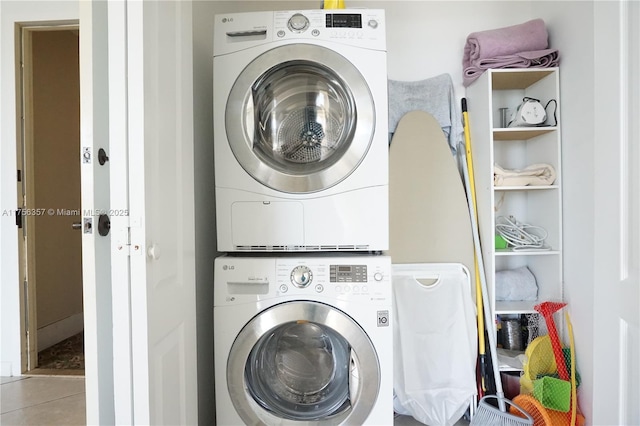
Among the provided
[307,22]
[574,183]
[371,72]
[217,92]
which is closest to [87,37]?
[217,92]

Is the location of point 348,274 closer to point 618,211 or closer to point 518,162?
point 618,211

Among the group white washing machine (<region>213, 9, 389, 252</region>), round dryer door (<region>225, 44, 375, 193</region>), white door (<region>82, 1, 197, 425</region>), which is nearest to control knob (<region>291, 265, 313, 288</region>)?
white washing machine (<region>213, 9, 389, 252</region>)

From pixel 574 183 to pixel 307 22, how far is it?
133cm

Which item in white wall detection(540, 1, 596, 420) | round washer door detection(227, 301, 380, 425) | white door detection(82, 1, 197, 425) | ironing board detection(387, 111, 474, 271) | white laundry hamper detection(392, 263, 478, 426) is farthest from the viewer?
ironing board detection(387, 111, 474, 271)

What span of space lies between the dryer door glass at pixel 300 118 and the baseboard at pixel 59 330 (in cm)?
104

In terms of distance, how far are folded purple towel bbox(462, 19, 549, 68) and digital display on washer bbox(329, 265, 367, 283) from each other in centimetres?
126

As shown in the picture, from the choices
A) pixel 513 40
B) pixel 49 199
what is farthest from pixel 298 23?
pixel 49 199

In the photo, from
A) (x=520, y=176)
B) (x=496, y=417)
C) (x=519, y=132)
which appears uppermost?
(x=519, y=132)

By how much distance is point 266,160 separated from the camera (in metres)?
1.42

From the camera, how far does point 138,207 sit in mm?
869

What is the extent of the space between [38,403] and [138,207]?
1.16 m

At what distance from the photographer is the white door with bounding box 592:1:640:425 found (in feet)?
3.04

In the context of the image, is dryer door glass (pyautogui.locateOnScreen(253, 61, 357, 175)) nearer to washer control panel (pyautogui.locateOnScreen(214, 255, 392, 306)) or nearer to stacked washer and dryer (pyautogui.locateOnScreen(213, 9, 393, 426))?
stacked washer and dryer (pyautogui.locateOnScreen(213, 9, 393, 426))

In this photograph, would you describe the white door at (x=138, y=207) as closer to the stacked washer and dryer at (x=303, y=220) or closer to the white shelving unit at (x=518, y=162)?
the stacked washer and dryer at (x=303, y=220)
